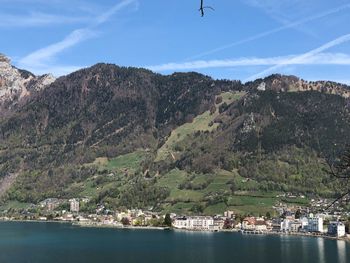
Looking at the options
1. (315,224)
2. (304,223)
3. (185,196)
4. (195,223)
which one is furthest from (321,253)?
(185,196)

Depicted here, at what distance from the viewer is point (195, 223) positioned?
15500cm

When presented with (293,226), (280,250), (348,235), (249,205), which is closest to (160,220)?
(249,205)

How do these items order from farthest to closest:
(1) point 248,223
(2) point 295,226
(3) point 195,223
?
1. (3) point 195,223
2. (1) point 248,223
3. (2) point 295,226

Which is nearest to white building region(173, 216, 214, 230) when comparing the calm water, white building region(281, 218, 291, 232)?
white building region(281, 218, 291, 232)

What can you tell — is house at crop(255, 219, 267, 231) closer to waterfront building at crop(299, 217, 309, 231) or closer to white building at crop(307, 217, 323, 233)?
waterfront building at crop(299, 217, 309, 231)

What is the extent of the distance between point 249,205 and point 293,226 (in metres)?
23.5

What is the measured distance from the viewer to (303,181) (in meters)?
177

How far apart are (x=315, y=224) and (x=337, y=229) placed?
13.7m

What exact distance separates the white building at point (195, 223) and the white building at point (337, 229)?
117 feet

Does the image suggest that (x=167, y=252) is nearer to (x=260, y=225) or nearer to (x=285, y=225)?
(x=260, y=225)

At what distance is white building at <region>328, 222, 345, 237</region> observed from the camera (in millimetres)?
121175

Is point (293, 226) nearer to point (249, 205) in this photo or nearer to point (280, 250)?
point (249, 205)

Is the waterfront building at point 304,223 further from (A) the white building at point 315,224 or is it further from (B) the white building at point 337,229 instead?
(B) the white building at point 337,229

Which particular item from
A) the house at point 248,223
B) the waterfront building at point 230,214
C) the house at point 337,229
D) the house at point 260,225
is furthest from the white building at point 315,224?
the waterfront building at point 230,214
